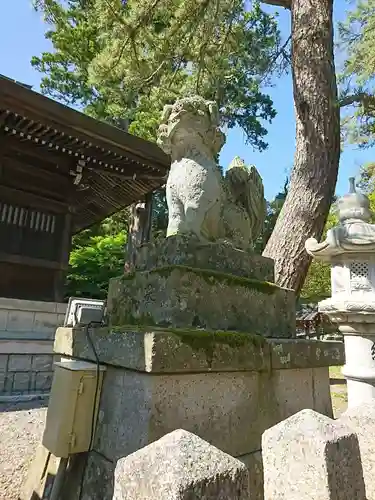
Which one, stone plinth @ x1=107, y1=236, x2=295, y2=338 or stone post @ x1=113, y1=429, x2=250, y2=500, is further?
stone plinth @ x1=107, y1=236, x2=295, y2=338

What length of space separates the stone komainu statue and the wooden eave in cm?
302

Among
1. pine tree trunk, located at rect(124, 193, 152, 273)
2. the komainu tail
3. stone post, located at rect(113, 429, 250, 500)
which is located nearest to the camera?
stone post, located at rect(113, 429, 250, 500)

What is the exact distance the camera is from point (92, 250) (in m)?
11.4

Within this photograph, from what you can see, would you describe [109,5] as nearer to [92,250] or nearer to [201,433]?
[201,433]

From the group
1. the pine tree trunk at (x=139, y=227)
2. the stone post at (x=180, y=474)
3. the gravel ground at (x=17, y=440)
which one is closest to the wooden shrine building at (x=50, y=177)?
the pine tree trunk at (x=139, y=227)

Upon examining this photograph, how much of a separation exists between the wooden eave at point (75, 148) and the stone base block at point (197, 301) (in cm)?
352

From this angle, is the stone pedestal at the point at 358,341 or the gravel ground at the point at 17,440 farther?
the stone pedestal at the point at 358,341

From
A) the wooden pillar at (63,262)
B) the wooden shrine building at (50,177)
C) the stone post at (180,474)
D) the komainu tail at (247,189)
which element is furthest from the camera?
the wooden pillar at (63,262)

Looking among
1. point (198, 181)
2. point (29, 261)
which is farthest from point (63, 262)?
point (198, 181)

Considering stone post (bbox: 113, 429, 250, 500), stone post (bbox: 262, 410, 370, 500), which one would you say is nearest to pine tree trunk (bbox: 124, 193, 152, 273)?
stone post (bbox: 262, 410, 370, 500)

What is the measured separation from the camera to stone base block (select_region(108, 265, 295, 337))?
1892 millimetres

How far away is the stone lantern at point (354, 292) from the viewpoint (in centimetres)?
424

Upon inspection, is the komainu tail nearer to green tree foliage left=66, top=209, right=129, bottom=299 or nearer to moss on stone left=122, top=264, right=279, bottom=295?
moss on stone left=122, top=264, right=279, bottom=295

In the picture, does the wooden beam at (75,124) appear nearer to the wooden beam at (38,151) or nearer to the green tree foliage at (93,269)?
the wooden beam at (38,151)
